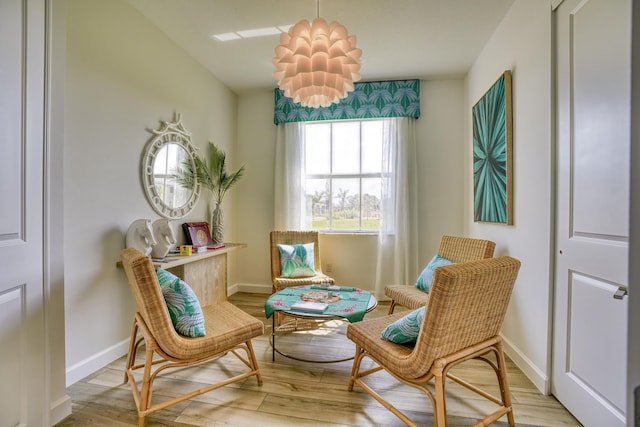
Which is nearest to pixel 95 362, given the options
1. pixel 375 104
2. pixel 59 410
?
pixel 59 410

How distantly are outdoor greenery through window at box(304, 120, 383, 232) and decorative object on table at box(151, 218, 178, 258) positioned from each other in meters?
1.85

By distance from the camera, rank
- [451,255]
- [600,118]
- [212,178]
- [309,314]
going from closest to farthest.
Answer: [600,118] < [309,314] < [451,255] < [212,178]

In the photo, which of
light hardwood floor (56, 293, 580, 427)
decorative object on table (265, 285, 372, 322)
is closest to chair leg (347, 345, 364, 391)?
light hardwood floor (56, 293, 580, 427)

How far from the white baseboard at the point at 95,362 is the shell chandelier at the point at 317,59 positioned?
228 centimetres

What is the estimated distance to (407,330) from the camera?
154 centimetres

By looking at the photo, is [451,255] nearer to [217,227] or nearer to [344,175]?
[344,175]

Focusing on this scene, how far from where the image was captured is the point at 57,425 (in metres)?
1.55

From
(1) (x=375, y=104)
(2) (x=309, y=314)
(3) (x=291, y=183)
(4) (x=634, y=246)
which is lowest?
(2) (x=309, y=314)

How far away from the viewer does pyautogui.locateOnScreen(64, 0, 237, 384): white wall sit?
1.91 meters

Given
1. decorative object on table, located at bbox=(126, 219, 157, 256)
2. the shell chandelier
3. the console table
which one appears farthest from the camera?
the console table

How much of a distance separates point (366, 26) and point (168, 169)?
2194 mm

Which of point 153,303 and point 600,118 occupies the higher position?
point 600,118

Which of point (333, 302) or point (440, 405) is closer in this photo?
point (440, 405)

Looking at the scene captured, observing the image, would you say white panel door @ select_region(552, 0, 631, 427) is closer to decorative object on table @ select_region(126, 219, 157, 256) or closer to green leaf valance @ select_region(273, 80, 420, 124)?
green leaf valance @ select_region(273, 80, 420, 124)
